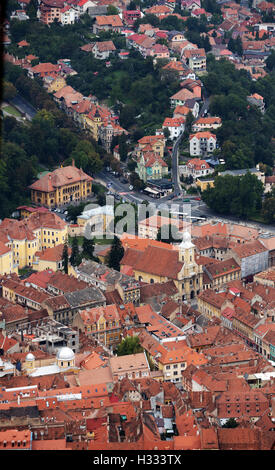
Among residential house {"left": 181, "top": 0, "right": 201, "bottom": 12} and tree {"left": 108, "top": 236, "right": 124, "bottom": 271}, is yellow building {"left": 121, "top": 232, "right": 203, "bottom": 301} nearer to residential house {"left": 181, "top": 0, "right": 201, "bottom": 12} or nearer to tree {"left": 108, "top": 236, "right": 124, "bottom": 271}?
tree {"left": 108, "top": 236, "right": 124, "bottom": 271}

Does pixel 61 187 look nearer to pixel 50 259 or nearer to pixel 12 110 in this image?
pixel 50 259

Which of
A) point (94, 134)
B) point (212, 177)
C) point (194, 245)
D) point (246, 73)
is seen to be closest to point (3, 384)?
point (194, 245)

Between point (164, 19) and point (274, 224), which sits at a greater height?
point (164, 19)

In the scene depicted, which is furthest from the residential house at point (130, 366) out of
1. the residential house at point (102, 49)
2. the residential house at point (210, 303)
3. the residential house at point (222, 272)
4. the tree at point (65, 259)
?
the residential house at point (102, 49)

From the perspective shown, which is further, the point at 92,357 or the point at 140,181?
the point at 140,181

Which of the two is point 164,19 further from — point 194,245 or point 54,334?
point 54,334

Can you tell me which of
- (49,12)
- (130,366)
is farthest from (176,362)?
(49,12)
